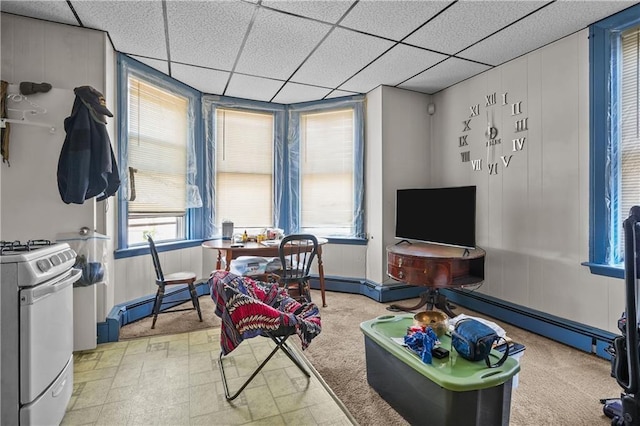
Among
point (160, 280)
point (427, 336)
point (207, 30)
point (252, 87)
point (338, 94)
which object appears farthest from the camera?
point (338, 94)

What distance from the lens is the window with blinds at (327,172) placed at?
4.27 meters

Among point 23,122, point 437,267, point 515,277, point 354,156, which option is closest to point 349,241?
point 354,156

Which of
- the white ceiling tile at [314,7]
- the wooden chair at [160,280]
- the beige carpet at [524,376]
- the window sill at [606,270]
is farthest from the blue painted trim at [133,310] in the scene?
the window sill at [606,270]

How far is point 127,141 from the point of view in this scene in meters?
3.03

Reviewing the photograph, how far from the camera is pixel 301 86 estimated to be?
12.6 feet

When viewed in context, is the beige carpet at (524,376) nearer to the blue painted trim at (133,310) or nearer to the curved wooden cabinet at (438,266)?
the blue painted trim at (133,310)

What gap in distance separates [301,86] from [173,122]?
5.26 ft

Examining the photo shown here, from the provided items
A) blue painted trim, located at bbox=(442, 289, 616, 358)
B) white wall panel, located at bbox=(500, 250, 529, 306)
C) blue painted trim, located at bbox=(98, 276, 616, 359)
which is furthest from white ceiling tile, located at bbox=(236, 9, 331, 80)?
blue painted trim, located at bbox=(442, 289, 616, 358)

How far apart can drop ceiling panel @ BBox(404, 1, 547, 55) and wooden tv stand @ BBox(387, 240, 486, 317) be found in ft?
6.21

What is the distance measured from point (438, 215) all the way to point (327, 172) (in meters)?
1.71

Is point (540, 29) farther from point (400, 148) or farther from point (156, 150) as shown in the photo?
point (156, 150)

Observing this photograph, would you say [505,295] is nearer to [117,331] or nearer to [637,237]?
[637,237]

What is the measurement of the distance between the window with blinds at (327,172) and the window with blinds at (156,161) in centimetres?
159

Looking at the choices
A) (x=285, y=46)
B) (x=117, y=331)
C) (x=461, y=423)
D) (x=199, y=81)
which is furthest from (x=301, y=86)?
(x=461, y=423)
